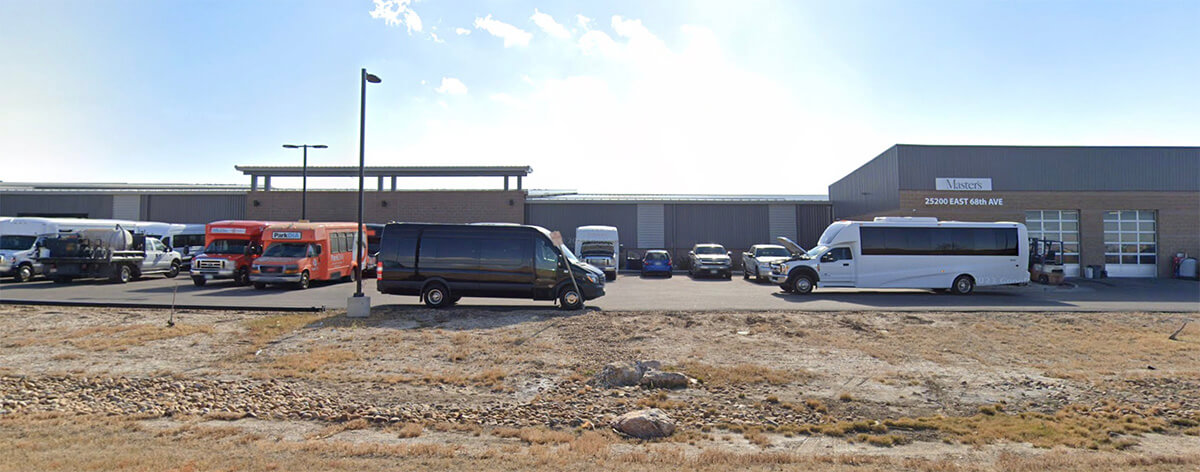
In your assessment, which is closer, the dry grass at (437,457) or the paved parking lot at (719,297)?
the dry grass at (437,457)

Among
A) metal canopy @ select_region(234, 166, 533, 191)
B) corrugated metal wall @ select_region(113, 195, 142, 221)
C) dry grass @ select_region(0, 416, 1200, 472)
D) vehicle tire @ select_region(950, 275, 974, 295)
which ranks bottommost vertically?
dry grass @ select_region(0, 416, 1200, 472)

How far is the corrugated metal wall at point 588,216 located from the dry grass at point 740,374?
2972cm

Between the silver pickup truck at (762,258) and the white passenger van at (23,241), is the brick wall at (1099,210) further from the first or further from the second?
the white passenger van at (23,241)

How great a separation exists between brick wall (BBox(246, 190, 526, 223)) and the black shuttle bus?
21.6 m

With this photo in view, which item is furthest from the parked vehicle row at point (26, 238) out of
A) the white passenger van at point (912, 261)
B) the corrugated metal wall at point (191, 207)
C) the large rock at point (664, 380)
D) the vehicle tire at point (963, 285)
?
the vehicle tire at point (963, 285)

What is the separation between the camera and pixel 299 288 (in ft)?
67.9

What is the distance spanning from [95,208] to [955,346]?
161ft

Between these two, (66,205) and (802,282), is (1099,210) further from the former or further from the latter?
(66,205)

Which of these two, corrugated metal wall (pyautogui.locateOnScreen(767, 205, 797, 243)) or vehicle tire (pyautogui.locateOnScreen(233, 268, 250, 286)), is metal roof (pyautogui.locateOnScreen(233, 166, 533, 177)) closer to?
corrugated metal wall (pyautogui.locateOnScreen(767, 205, 797, 243))

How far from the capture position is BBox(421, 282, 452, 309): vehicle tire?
1490 centimetres

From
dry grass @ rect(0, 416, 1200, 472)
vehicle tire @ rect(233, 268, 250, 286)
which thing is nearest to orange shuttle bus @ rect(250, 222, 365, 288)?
vehicle tire @ rect(233, 268, 250, 286)

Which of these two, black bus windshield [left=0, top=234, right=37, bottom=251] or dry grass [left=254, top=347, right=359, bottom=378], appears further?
black bus windshield [left=0, top=234, right=37, bottom=251]

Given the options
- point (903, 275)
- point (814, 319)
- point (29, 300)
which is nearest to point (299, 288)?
point (29, 300)

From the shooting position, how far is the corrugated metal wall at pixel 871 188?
28.4 metres
